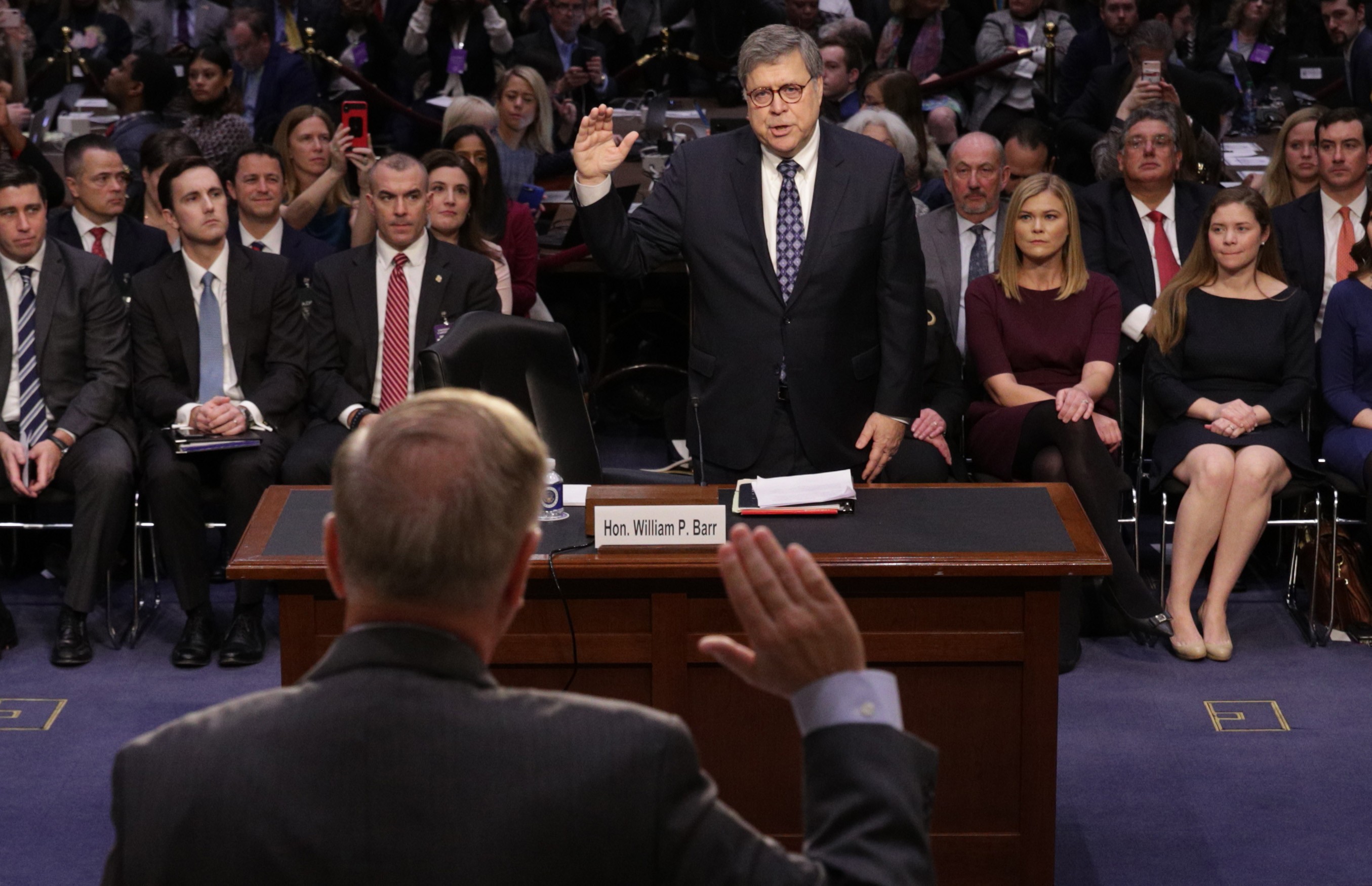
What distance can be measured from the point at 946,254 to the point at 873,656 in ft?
8.80

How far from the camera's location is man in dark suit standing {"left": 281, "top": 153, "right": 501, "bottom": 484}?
5055 mm

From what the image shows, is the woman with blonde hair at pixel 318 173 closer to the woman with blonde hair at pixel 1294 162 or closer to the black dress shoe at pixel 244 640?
the black dress shoe at pixel 244 640

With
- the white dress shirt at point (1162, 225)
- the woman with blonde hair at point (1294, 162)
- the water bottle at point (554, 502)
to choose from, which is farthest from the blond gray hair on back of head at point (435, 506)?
the woman with blonde hair at point (1294, 162)

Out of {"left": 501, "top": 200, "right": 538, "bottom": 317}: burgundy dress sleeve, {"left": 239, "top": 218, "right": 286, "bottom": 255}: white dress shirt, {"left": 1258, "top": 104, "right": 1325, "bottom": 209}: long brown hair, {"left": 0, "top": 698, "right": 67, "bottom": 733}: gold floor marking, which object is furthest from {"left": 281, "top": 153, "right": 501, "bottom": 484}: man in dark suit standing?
{"left": 1258, "top": 104, "right": 1325, "bottom": 209}: long brown hair

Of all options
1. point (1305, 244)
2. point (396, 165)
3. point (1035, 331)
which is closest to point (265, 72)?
point (396, 165)

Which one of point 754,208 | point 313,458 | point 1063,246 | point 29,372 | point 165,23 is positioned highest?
point 165,23

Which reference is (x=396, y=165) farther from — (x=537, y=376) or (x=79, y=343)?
(x=537, y=376)

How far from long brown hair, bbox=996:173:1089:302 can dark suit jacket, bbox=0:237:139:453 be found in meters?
2.60

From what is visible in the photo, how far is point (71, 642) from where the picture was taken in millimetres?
4582

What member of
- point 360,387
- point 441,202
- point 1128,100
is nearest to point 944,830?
point 360,387

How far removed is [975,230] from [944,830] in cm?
285

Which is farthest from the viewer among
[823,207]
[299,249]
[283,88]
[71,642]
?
[283,88]

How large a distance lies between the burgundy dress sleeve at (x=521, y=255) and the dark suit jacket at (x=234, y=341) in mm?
901

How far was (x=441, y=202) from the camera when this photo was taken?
5.47m
